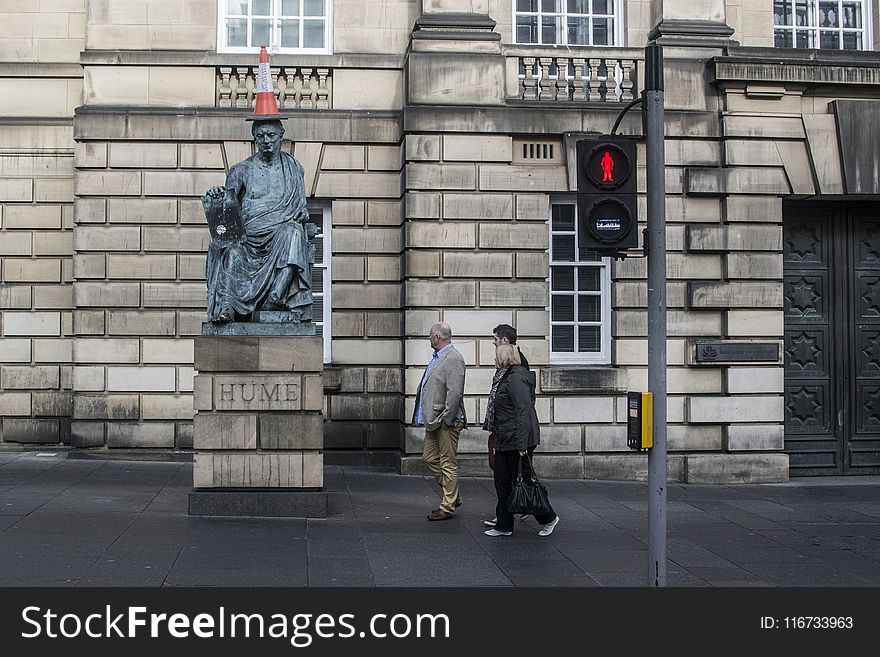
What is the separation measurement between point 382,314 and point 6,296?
5882 mm

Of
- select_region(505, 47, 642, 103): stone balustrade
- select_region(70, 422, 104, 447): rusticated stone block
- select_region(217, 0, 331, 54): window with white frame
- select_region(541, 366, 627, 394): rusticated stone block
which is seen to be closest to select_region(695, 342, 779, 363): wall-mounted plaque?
select_region(541, 366, 627, 394): rusticated stone block

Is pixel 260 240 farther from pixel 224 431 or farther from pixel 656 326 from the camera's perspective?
pixel 656 326

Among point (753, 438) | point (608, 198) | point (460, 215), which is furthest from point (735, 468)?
point (608, 198)

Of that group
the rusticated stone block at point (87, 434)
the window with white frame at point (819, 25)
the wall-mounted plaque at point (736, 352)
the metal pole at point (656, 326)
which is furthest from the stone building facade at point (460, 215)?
the metal pole at point (656, 326)

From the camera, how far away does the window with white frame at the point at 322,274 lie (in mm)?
16016

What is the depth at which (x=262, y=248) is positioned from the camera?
38.1ft

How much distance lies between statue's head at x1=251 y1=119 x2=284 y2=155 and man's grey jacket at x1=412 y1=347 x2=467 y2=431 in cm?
302

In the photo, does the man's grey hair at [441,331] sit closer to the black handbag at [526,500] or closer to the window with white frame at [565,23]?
the black handbag at [526,500]

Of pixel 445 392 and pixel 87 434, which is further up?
pixel 445 392

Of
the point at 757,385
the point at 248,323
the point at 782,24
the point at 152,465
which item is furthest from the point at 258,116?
the point at 782,24

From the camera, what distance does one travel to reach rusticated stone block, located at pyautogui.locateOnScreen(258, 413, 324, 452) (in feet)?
36.9

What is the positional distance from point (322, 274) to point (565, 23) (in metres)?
5.38

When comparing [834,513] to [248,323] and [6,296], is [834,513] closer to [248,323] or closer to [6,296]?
[248,323]

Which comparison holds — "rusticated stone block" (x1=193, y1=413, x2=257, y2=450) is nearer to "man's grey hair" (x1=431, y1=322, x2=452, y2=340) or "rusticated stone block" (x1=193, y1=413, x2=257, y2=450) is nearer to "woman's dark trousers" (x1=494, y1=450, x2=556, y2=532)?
"man's grey hair" (x1=431, y1=322, x2=452, y2=340)
